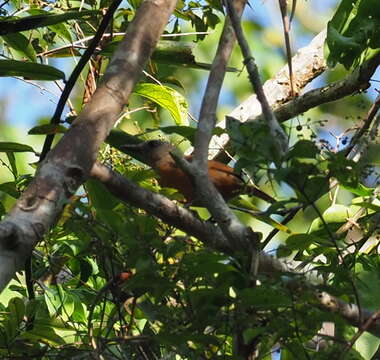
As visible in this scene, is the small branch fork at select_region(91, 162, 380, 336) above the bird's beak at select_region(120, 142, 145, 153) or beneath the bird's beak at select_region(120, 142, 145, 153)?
beneath

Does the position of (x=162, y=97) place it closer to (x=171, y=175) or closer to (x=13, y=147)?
(x=171, y=175)

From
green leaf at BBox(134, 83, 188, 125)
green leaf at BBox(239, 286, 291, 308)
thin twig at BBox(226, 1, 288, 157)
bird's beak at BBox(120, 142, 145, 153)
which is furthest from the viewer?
green leaf at BBox(134, 83, 188, 125)

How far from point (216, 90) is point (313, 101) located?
109cm

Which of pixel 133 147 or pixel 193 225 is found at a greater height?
pixel 133 147

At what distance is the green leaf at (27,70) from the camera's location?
185 centimetres

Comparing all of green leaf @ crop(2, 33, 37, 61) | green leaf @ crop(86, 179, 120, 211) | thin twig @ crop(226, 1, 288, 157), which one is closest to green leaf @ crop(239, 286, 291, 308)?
thin twig @ crop(226, 1, 288, 157)

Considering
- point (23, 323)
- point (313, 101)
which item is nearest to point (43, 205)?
point (23, 323)

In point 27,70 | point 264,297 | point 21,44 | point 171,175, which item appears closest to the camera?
point 264,297

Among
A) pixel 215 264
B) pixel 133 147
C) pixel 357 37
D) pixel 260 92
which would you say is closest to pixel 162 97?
pixel 133 147

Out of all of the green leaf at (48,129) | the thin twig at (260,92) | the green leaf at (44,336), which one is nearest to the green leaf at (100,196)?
the green leaf at (48,129)

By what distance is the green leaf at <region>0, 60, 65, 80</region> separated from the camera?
6.08 feet

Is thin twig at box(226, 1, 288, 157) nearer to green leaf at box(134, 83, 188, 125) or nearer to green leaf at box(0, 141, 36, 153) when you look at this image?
green leaf at box(0, 141, 36, 153)

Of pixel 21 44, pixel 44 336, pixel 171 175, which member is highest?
pixel 21 44

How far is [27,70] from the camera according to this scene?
1.87 m
